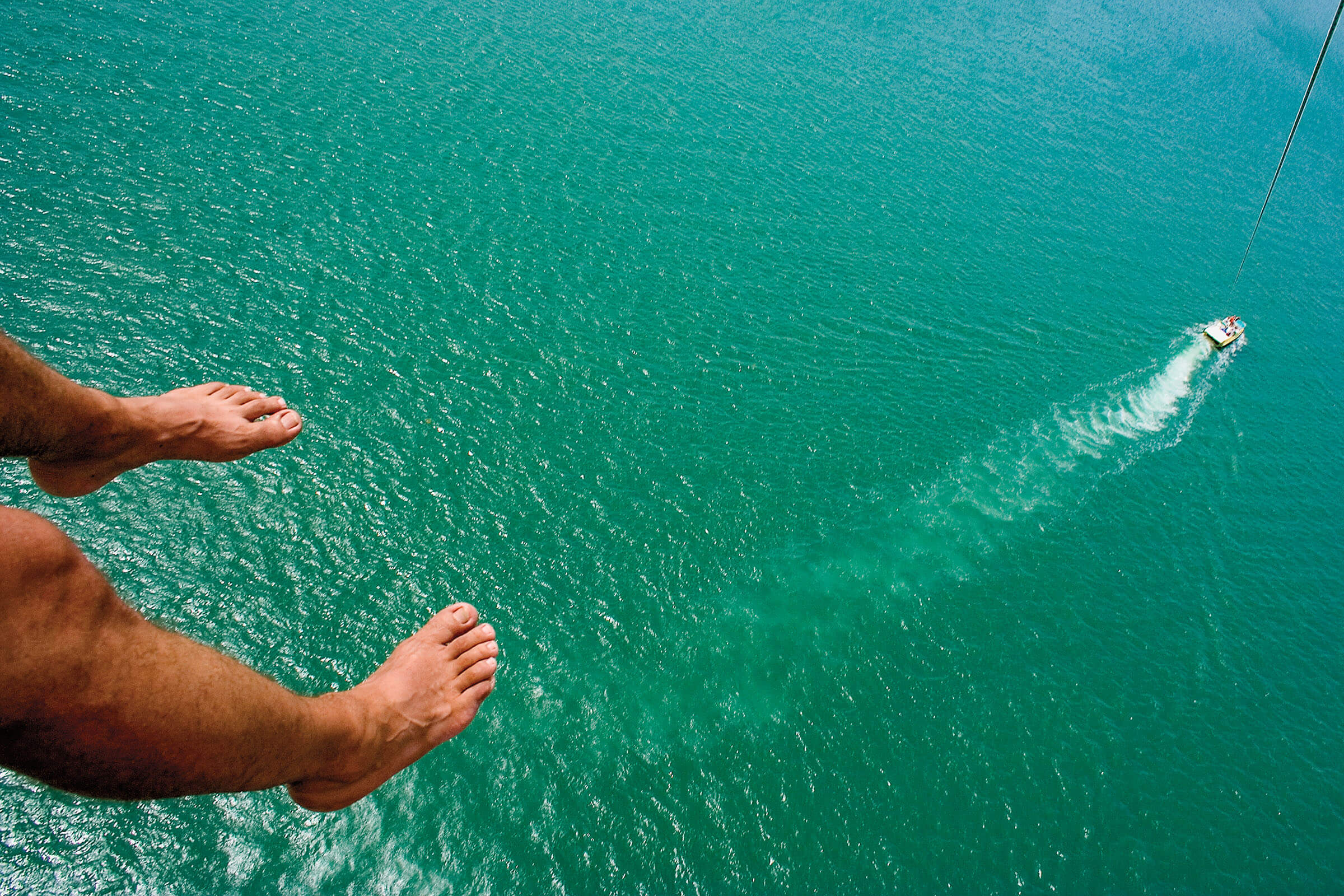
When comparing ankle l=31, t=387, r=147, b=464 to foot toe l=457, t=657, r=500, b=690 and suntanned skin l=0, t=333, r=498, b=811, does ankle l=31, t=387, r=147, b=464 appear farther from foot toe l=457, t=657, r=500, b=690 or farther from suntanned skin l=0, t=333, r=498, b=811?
foot toe l=457, t=657, r=500, b=690

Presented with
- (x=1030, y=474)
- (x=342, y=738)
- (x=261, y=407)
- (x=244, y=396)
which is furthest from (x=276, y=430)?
(x=1030, y=474)

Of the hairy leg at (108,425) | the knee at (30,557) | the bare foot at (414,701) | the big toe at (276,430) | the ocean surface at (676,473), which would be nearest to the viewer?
the knee at (30,557)

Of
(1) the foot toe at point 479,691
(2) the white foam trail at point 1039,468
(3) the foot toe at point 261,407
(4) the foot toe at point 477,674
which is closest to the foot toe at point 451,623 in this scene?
(4) the foot toe at point 477,674

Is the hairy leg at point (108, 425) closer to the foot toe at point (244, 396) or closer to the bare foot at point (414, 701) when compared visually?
the foot toe at point (244, 396)

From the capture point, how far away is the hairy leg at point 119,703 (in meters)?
2.32

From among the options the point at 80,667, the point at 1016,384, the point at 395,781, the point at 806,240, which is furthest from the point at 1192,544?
the point at 80,667

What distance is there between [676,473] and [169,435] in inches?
412

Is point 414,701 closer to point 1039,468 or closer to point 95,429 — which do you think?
point 95,429

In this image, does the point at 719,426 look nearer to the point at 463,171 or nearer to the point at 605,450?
the point at 605,450

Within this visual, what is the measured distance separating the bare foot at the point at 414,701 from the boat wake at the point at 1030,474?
34.1 ft

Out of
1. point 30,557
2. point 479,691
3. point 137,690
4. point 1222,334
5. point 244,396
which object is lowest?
point 1222,334

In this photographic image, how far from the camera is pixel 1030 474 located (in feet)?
59.5

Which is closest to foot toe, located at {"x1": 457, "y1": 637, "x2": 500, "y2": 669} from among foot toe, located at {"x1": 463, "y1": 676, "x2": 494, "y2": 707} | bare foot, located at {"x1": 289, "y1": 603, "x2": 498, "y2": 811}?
bare foot, located at {"x1": 289, "y1": 603, "x2": 498, "y2": 811}

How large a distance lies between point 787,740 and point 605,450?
22.3ft
